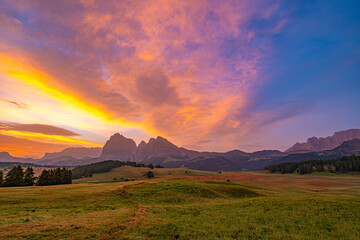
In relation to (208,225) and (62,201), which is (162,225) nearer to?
(208,225)

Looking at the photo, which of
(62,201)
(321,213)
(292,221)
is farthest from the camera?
(62,201)

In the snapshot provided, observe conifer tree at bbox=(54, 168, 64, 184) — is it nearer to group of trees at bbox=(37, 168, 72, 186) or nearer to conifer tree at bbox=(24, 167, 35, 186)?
group of trees at bbox=(37, 168, 72, 186)

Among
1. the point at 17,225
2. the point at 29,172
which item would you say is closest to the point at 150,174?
the point at 29,172

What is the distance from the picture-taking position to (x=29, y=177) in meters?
76.4

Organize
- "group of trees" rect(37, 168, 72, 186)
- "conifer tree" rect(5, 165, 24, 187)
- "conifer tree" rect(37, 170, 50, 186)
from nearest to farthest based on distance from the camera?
"conifer tree" rect(5, 165, 24, 187) → "conifer tree" rect(37, 170, 50, 186) → "group of trees" rect(37, 168, 72, 186)

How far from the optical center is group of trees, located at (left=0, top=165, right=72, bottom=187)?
229 ft

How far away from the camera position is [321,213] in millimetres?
18797

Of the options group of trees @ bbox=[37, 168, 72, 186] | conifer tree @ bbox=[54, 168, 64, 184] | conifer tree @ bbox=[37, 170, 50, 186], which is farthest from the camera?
conifer tree @ bbox=[54, 168, 64, 184]

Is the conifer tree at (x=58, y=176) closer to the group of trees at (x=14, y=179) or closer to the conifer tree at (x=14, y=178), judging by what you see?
the group of trees at (x=14, y=179)

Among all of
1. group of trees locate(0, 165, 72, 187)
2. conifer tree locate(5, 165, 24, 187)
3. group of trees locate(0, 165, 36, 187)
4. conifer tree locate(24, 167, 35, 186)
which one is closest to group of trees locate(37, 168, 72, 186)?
group of trees locate(0, 165, 72, 187)

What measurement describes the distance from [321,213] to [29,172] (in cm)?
11043

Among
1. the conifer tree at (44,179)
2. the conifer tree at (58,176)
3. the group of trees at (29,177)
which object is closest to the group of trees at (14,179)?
the group of trees at (29,177)

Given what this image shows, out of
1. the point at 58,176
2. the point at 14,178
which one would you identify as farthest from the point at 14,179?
the point at 58,176

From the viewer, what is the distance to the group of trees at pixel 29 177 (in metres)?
69.7
